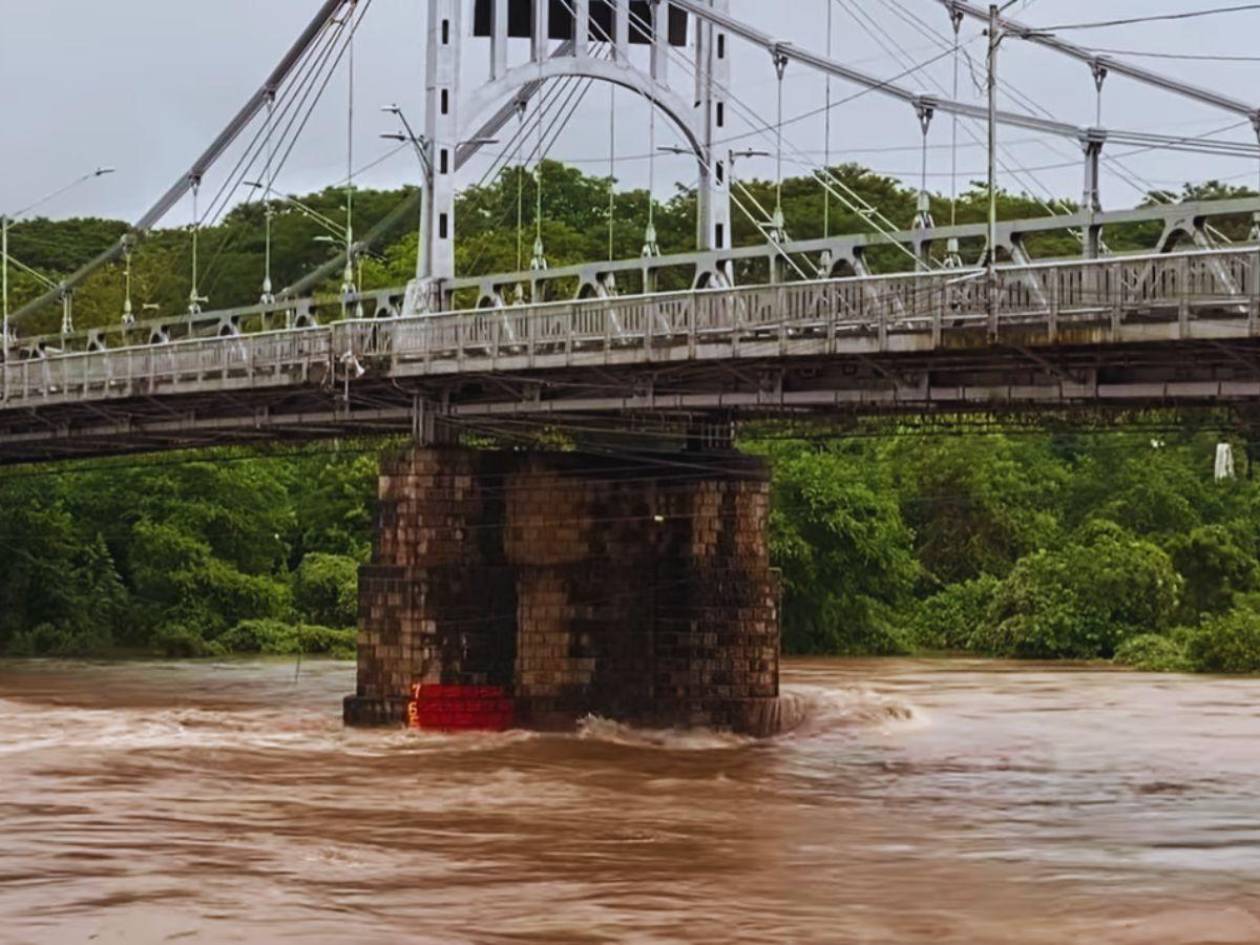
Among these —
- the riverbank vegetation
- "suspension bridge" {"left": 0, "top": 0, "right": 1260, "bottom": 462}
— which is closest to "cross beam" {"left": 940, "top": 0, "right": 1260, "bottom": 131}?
"suspension bridge" {"left": 0, "top": 0, "right": 1260, "bottom": 462}

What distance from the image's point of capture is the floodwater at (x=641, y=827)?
3092 centimetres

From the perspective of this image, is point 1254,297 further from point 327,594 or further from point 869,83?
point 327,594

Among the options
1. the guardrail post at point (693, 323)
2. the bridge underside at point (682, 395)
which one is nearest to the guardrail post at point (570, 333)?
the bridge underside at point (682, 395)

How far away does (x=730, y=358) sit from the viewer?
4438 cm

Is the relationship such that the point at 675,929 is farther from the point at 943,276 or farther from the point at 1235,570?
the point at 1235,570

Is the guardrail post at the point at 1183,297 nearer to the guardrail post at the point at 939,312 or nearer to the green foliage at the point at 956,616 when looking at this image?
the guardrail post at the point at 939,312

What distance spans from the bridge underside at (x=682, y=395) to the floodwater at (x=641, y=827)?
618 centimetres

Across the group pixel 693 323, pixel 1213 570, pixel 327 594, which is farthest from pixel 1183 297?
pixel 327 594

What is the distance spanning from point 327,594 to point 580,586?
32.6 metres

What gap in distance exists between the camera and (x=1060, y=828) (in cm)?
3856

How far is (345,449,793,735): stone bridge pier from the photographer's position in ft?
173

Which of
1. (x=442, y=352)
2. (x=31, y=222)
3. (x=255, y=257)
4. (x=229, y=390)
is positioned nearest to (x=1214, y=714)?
(x=442, y=352)

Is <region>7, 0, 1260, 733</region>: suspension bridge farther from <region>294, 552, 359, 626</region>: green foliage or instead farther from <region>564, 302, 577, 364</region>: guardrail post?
<region>294, 552, 359, 626</region>: green foliage

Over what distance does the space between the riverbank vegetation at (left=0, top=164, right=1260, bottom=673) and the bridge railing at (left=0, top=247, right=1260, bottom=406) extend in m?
9.93
